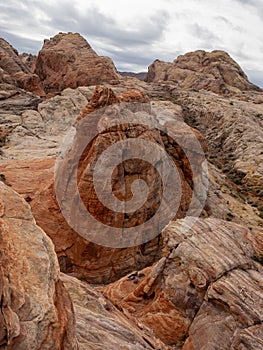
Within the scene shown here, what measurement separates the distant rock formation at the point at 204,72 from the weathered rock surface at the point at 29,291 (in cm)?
8654

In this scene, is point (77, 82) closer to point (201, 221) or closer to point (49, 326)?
point (201, 221)

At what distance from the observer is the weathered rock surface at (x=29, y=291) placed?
245 inches

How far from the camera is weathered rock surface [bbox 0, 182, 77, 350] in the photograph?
6223 millimetres

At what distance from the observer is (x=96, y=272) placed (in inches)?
761

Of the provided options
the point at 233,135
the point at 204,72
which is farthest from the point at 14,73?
the point at 204,72

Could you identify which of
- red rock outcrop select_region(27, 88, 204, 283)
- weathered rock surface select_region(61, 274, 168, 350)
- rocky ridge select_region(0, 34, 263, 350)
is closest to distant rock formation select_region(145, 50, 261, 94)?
rocky ridge select_region(0, 34, 263, 350)

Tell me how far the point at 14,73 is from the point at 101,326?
248 ft

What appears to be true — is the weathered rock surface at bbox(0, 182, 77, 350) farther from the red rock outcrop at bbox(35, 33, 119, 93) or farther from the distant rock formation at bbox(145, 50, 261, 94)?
the distant rock formation at bbox(145, 50, 261, 94)

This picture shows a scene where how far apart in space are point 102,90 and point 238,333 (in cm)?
1609

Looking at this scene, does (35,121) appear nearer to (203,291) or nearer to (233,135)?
(233,135)

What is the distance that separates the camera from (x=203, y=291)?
43.7 feet

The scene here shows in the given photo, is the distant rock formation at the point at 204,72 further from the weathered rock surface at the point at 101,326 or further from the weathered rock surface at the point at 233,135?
the weathered rock surface at the point at 101,326

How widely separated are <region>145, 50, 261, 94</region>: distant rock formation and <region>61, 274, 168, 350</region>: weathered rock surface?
83371 millimetres

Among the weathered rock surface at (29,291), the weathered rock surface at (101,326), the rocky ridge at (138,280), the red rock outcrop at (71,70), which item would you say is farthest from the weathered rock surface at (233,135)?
the weathered rock surface at (29,291)
